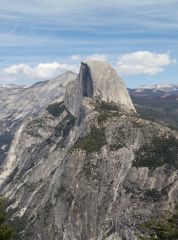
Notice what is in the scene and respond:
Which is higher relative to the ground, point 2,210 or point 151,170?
point 2,210

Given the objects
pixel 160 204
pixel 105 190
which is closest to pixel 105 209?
pixel 105 190

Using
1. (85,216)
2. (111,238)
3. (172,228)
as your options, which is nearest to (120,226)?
(111,238)

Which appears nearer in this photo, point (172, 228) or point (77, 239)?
point (172, 228)

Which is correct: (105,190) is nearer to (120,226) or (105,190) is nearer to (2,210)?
(120,226)

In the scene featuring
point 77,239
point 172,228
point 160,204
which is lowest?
point 77,239

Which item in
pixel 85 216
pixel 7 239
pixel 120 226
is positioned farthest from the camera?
pixel 85 216

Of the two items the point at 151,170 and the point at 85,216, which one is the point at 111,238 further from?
the point at 151,170

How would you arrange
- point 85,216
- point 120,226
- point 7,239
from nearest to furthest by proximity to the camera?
point 7,239 < point 120,226 < point 85,216

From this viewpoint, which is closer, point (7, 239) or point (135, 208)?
point (7, 239)

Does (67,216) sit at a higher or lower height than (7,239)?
lower
